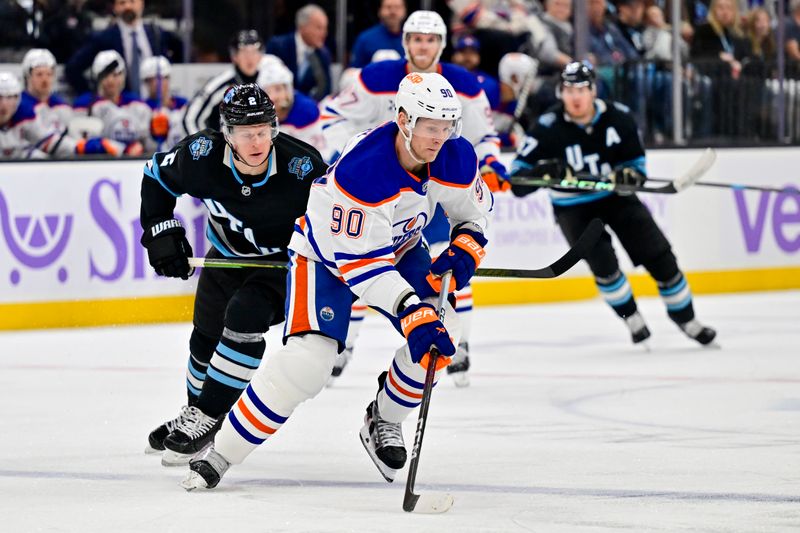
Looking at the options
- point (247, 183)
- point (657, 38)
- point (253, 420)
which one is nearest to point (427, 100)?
point (247, 183)

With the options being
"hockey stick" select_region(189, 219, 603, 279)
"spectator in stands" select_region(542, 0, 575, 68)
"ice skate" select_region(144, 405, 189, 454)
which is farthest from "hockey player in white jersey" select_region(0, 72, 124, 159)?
"hockey stick" select_region(189, 219, 603, 279)

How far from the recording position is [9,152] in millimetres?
7645

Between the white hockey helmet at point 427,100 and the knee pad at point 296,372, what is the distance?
0.56m

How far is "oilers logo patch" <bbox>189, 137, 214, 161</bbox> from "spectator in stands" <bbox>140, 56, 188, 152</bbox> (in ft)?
12.9

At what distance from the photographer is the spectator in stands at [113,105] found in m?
7.96

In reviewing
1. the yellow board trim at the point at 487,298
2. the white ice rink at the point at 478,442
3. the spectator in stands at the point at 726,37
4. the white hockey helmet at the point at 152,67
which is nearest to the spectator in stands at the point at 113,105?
the white hockey helmet at the point at 152,67

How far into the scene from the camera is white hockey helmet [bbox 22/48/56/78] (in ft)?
25.5

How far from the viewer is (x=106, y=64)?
26.1 feet

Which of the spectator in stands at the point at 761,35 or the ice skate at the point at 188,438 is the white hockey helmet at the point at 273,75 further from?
the ice skate at the point at 188,438

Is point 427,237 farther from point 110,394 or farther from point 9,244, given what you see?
point 9,244

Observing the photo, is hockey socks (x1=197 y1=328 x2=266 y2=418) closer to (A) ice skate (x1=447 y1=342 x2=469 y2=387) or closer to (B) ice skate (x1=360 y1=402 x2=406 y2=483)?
(B) ice skate (x1=360 y1=402 x2=406 y2=483)

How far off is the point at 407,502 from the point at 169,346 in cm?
354

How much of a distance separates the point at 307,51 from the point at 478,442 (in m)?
4.36

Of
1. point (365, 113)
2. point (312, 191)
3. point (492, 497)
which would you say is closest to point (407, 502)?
point (492, 497)
